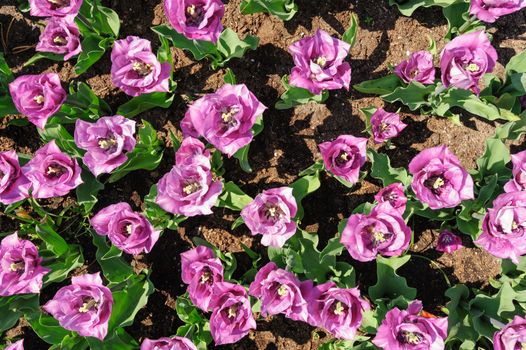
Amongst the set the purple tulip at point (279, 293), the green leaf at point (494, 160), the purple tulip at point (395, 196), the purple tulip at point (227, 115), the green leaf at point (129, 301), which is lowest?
the green leaf at point (129, 301)

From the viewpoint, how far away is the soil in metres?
3.44

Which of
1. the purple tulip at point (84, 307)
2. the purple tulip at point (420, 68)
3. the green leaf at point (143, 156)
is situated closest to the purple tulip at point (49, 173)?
the green leaf at point (143, 156)

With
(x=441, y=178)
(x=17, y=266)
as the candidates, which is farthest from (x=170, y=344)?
(x=441, y=178)

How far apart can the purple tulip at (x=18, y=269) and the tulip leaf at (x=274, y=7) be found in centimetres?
208

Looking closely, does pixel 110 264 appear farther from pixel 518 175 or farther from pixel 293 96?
pixel 518 175

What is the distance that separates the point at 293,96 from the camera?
10.5ft

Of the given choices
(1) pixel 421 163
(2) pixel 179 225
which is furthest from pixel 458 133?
→ (2) pixel 179 225

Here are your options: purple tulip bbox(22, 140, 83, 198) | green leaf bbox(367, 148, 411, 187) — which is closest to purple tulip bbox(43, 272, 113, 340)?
purple tulip bbox(22, 140, 83, 198)

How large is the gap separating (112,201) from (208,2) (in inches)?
62.4

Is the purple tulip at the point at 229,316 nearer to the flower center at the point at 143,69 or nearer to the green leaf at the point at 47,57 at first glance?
the flower center at the point at 143,69

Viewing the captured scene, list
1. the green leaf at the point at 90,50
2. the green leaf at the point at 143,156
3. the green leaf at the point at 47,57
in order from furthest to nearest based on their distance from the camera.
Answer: the green leaf at the point at 47,57 < the green leaf at the point at 90,50 < the green leaf at the point at 143,156

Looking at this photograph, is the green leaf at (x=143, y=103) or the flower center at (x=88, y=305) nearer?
the flower center at (x=88, y=305)

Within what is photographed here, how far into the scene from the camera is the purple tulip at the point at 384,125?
10.3 feet

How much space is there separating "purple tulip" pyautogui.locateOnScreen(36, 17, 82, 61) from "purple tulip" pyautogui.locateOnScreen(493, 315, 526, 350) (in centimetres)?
309
